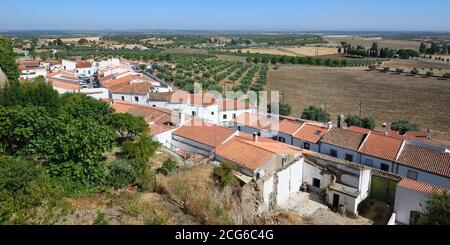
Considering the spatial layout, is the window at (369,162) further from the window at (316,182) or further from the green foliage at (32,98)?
the green foliage at (32,98)

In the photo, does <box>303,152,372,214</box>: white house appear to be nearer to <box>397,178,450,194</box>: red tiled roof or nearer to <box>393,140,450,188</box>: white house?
<box>397,178,450,194</box>: red tiled roof

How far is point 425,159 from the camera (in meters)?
22.8

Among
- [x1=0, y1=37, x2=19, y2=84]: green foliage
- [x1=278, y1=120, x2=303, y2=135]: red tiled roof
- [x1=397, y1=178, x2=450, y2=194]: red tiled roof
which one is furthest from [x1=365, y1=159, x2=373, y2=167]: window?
[x1=0, y1=37, x2=19, y2=84]: green foliage

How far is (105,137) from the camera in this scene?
17234 millimetres

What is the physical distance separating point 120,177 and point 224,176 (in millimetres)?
5416

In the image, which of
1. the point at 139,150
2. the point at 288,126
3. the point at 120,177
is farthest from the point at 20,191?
the point at 288,126

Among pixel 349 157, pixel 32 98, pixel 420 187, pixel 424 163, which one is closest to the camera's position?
pixel 420 187

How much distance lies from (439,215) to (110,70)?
55.3 m

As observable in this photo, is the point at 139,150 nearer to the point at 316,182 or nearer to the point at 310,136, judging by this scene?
the point at 316,182

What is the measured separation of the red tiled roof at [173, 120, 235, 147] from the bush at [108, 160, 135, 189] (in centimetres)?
862

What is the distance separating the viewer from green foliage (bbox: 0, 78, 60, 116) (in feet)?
82.4

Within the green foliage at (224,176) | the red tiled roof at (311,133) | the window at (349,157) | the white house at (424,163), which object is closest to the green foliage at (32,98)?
the green foliage at (224,176)
